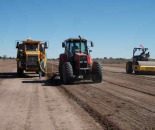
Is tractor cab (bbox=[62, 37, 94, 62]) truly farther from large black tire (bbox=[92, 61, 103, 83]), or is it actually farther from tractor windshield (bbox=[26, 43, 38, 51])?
tractor windshield (bbox=[26, 43, 38, 51])

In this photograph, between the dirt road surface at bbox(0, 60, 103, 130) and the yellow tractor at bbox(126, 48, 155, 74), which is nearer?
the dirt road surface at bbox(0, 60, 103, 130)

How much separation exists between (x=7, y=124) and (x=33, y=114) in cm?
96

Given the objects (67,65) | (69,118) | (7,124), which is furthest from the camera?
(67,65)

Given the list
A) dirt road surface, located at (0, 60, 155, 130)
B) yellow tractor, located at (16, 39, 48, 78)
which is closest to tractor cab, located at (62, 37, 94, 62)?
yellow tractor, located at (16, 39, 48, 78)

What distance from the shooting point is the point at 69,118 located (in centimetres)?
579

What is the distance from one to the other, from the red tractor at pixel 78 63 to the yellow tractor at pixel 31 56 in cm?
363

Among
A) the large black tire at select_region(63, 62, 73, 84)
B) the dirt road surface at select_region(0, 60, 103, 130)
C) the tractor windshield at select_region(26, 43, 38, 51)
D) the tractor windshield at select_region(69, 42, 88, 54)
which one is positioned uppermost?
the tractor windshield at select_region(26, 43, 38, 51)

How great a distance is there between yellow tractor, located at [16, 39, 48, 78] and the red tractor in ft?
11.9

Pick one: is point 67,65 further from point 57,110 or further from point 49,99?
point 57,110

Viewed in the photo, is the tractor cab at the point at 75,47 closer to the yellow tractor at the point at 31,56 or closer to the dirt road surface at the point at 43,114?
the yellow tractor at the point at 31,56

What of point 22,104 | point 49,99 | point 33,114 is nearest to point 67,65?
point 49,99

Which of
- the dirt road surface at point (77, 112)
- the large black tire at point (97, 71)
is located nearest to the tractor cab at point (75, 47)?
the large black tire at point (97, 71)

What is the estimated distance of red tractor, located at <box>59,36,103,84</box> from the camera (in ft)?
40.3

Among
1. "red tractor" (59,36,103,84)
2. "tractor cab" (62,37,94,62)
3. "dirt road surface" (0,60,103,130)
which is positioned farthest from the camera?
"tractor cab" (62,37,94,62)
